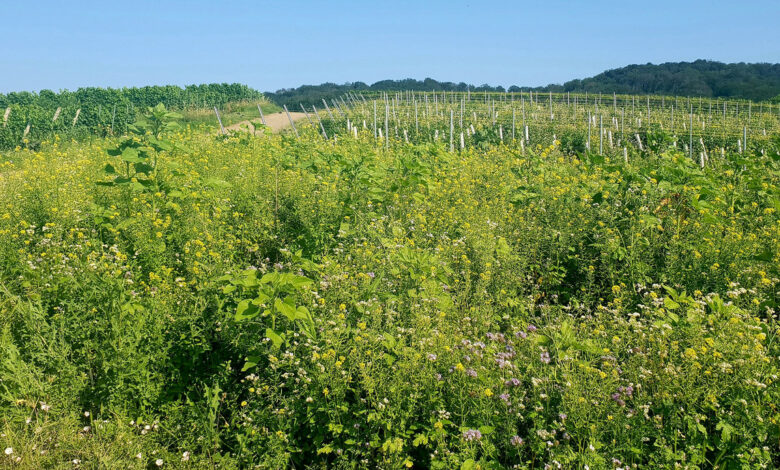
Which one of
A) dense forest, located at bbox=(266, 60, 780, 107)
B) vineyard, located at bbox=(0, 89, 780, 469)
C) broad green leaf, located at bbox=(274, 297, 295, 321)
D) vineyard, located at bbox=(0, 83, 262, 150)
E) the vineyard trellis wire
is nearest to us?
vineyard, located at bbox=(0, 89, 780, 469)

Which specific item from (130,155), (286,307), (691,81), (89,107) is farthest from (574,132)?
(691,81)

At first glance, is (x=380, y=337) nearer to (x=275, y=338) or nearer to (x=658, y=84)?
(x=275, y=338)

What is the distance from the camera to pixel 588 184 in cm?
773

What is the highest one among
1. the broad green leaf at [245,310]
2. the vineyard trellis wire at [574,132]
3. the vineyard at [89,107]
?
the vineyard at [89,107]

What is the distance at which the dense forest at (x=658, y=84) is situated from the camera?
6041 centimetres

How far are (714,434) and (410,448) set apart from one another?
2.03m

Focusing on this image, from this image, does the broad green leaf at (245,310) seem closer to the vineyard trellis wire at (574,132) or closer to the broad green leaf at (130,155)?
the broad green leaf at (130,155)

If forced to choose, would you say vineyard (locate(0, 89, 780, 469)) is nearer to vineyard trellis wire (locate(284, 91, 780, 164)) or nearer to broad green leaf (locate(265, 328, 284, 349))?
broad green leaf (locate(265, 328, 284, 349))

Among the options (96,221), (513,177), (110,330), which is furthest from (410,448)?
(513,177)

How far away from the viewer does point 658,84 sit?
7325 centimetres

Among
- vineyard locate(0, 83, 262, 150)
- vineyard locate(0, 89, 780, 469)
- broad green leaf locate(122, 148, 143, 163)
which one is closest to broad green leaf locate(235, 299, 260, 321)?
vineyard locate(0, 89, 780, 469)

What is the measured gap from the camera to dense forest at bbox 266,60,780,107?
60.4 meters

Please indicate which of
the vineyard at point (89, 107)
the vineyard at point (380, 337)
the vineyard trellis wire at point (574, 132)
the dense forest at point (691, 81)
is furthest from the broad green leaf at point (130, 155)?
the dense forest at point (691, 81)

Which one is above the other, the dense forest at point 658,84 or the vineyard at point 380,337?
the dense forest at point 658,84
